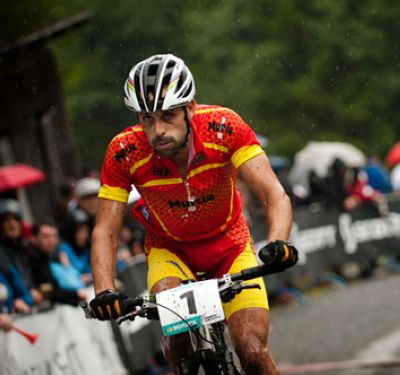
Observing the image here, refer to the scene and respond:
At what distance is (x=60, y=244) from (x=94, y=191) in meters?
1.02

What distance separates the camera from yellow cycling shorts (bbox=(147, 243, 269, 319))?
5.93 meters

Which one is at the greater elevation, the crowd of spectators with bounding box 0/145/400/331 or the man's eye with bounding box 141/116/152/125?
the man's eye with bounding box 141/116/152/125

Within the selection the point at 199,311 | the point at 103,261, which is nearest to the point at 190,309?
the point at 199,311

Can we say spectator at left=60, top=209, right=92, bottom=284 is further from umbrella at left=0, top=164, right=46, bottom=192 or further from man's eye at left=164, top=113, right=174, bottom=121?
man's eye at left=164, top=113, right=174, bottom=121

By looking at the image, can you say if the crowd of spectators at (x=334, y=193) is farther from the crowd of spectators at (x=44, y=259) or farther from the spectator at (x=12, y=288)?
the spectator at (x=12, y=288)

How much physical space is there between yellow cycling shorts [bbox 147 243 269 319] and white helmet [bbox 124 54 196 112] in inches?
37.4

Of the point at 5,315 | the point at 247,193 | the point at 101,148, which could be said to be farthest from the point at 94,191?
the point at 101,148

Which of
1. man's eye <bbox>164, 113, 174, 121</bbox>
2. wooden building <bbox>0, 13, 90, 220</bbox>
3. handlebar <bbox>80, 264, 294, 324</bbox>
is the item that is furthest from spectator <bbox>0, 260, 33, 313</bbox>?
wooden building <bbox>0, 13, 90, 220</bbox>

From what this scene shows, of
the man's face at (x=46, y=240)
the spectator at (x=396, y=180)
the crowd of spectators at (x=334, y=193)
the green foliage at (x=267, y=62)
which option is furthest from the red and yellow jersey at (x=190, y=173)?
the green foliage at (x=267, y=62)

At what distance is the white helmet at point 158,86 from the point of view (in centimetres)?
577

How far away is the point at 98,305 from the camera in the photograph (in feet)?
17.6

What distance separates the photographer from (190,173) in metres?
6.16

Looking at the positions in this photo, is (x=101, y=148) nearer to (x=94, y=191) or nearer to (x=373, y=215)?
(x=373, y=215)

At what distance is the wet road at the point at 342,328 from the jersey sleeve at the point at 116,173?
4.11 m
